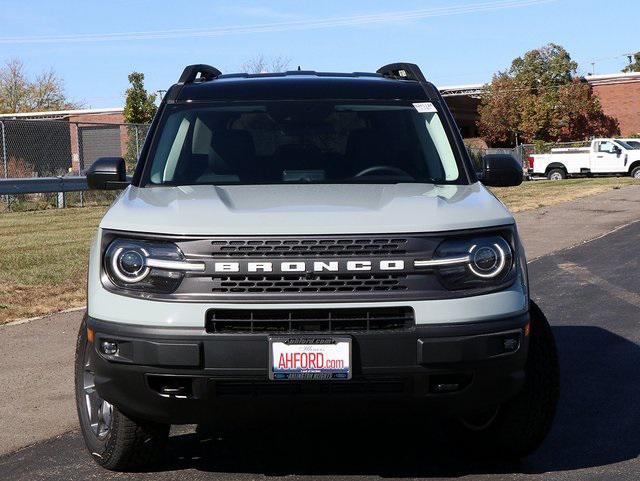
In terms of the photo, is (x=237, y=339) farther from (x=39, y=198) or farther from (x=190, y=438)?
(x=39, y=198)

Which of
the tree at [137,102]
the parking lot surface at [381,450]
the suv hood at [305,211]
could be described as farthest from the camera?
the tree at [137,102]

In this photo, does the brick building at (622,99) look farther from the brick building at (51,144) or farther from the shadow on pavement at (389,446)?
the shadow on pavement at (389,446)

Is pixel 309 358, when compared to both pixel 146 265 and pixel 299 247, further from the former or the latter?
pixel 146 265

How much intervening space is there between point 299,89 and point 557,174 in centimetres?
3910

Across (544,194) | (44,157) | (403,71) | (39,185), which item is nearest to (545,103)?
(544,194)

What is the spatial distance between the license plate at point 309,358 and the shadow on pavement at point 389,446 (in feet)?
0.76

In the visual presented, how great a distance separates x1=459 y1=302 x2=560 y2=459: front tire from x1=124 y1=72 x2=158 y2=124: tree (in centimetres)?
4989

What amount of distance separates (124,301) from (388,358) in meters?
1.09

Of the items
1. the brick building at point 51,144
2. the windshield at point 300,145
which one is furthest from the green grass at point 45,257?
the windshield at point 300,145

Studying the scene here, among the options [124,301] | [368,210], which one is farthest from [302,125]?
[124,301]

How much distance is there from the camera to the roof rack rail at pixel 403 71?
6.41m

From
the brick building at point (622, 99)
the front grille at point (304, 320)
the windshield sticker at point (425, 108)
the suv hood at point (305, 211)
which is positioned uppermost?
the windshield sticker at point (425, 108)

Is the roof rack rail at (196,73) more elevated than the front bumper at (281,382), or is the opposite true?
the roof rack rail at (196,73)

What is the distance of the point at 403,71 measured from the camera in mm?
6707
